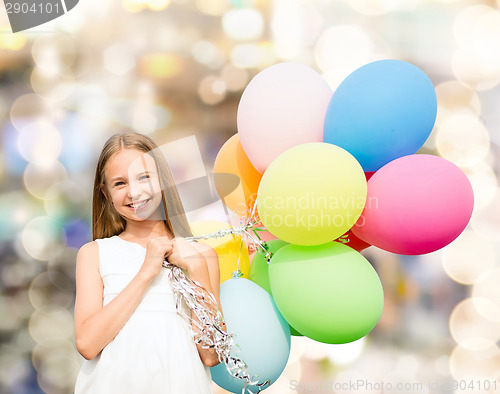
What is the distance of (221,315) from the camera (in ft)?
2.76

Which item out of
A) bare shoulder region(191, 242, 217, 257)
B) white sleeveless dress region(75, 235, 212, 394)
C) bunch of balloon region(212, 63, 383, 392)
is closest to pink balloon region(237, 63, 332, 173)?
bunch of balloon region(212, 63, 383, 392)

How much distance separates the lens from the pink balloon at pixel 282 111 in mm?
906

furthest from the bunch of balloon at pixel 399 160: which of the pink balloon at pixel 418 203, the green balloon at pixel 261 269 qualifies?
the green balloon at pixel 261 269

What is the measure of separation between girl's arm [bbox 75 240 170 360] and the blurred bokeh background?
3.50 feet

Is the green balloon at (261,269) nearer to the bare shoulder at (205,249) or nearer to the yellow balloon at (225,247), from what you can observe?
the yellow balloon at (225,247)

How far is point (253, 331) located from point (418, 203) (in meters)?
0.41

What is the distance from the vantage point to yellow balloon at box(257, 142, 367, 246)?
0.77 metres

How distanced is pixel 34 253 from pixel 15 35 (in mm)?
947

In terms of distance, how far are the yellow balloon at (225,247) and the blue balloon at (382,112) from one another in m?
0.32

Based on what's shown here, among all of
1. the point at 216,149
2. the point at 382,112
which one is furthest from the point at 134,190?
the point at 216,149

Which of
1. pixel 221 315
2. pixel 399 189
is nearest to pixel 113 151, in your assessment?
pixel 221 315

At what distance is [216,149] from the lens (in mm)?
1950

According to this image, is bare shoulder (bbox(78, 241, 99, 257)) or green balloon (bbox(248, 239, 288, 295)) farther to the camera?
green balloon (bbox(248, 239, 288, 295))

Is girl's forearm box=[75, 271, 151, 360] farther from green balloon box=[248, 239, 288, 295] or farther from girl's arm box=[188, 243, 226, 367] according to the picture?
green balloon box=[248, 239, 288, 295]
